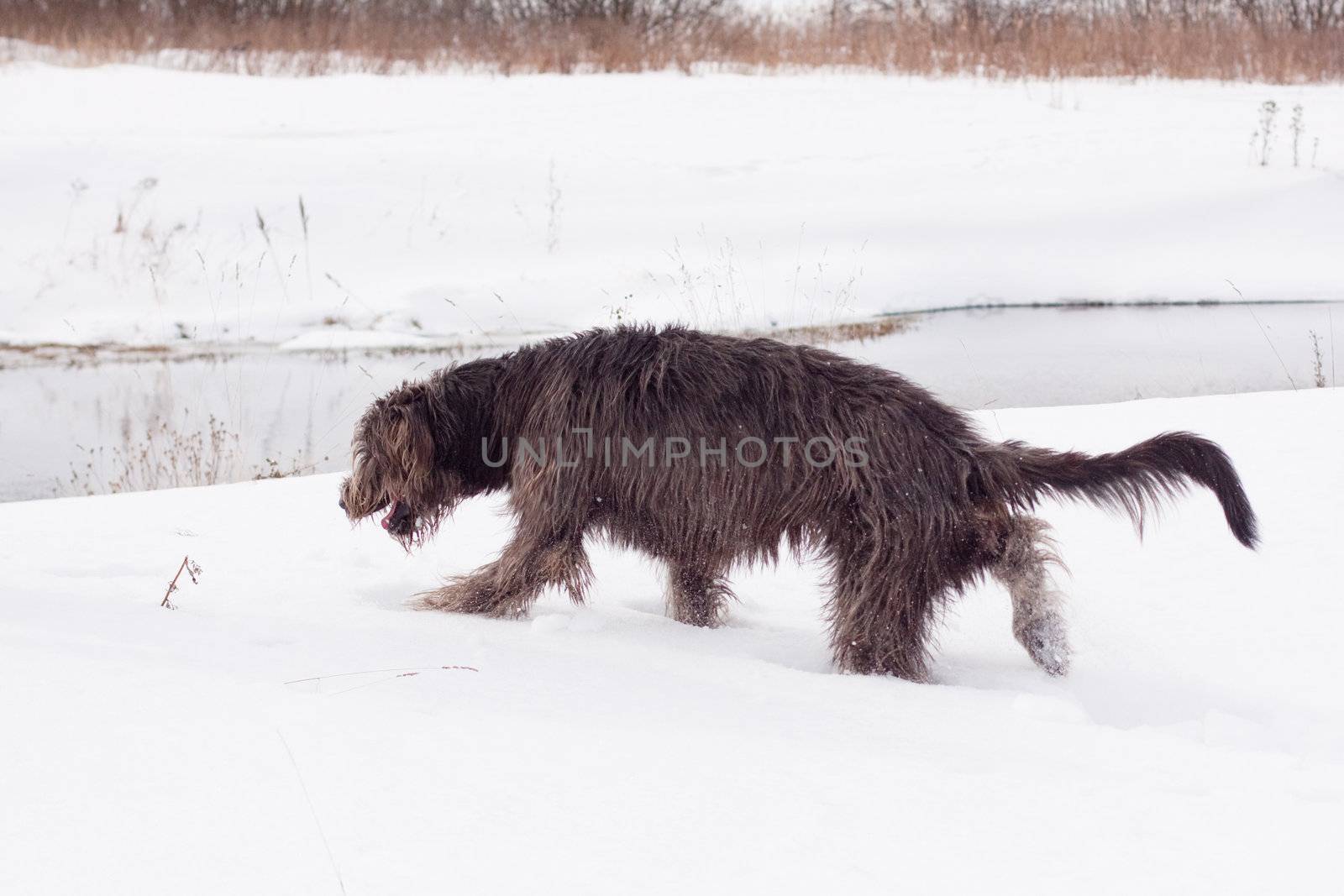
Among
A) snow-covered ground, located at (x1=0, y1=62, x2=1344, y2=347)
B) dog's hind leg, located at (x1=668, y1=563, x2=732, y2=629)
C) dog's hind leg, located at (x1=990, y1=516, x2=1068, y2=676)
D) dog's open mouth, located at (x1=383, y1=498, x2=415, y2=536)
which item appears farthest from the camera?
snow-covered ground, located at (x1=0, y1=62, x2=1344, y2=347)

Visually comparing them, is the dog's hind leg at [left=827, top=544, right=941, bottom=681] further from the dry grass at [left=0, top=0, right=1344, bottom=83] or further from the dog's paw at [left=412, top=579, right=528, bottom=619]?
the dry grass at [left=0, top=0, right=1344, bottom=83]

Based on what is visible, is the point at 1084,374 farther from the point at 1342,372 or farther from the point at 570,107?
the point at 570,107

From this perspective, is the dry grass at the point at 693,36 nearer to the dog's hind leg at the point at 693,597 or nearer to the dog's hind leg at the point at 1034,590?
the dog's hind leg at the point at 693,597

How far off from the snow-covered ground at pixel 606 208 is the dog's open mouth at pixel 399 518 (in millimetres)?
4191

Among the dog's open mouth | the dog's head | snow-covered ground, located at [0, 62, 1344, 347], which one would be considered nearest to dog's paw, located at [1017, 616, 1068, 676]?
the dog's head

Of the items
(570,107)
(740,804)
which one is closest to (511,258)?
(570,107)

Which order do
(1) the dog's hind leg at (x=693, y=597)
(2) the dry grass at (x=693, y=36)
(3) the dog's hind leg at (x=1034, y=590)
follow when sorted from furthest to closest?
(2) the dry grass at (x=693, y=36) → (1) the dog's hind leg at (x=693, y=597) → (3) the dog's hind leg at (x=1034, y=590)

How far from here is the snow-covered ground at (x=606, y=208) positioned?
9586mm

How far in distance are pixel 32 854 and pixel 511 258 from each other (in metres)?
9.11

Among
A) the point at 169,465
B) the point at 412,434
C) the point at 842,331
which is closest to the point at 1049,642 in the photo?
the point at 412,434

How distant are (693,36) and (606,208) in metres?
7.04

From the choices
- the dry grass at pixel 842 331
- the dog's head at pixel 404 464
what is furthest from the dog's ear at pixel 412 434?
the dry grass at pixel 842 331

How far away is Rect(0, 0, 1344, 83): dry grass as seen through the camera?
1580 cm

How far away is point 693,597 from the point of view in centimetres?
366
